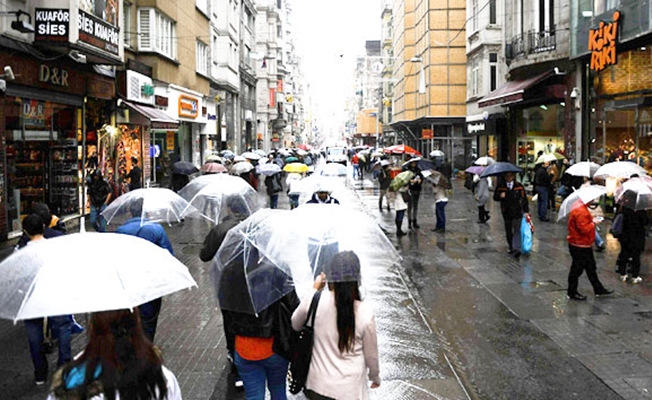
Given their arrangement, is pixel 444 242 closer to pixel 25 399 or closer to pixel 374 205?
pixel 374 205

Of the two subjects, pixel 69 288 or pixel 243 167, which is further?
pixel 243 167

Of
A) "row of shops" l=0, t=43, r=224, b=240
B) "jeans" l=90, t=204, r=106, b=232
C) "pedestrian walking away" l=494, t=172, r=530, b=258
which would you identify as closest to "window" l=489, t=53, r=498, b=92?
"row of shops" l=0, t=43, r=224, b=240

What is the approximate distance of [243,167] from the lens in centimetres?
2005

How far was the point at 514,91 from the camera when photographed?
83.4 feet

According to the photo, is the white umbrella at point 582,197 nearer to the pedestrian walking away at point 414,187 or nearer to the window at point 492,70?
the pedestrian walking away at point 414,187

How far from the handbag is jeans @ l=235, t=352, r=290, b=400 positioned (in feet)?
0.77

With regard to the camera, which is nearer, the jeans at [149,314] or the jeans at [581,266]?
the jeans at [149,314]

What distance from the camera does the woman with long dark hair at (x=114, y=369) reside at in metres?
2.89

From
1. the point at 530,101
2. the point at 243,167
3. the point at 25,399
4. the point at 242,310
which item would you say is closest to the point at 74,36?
the point at 243,167

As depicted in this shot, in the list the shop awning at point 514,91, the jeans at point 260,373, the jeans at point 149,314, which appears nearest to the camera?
the jeans at point 260,373

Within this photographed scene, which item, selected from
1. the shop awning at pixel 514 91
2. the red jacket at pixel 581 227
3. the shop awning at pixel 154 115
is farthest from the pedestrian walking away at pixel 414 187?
the shop awning at pixel 154 115

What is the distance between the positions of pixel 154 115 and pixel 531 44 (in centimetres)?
1424

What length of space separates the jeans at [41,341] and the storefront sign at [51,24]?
33.4 ft

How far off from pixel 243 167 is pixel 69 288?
16.8 metres
